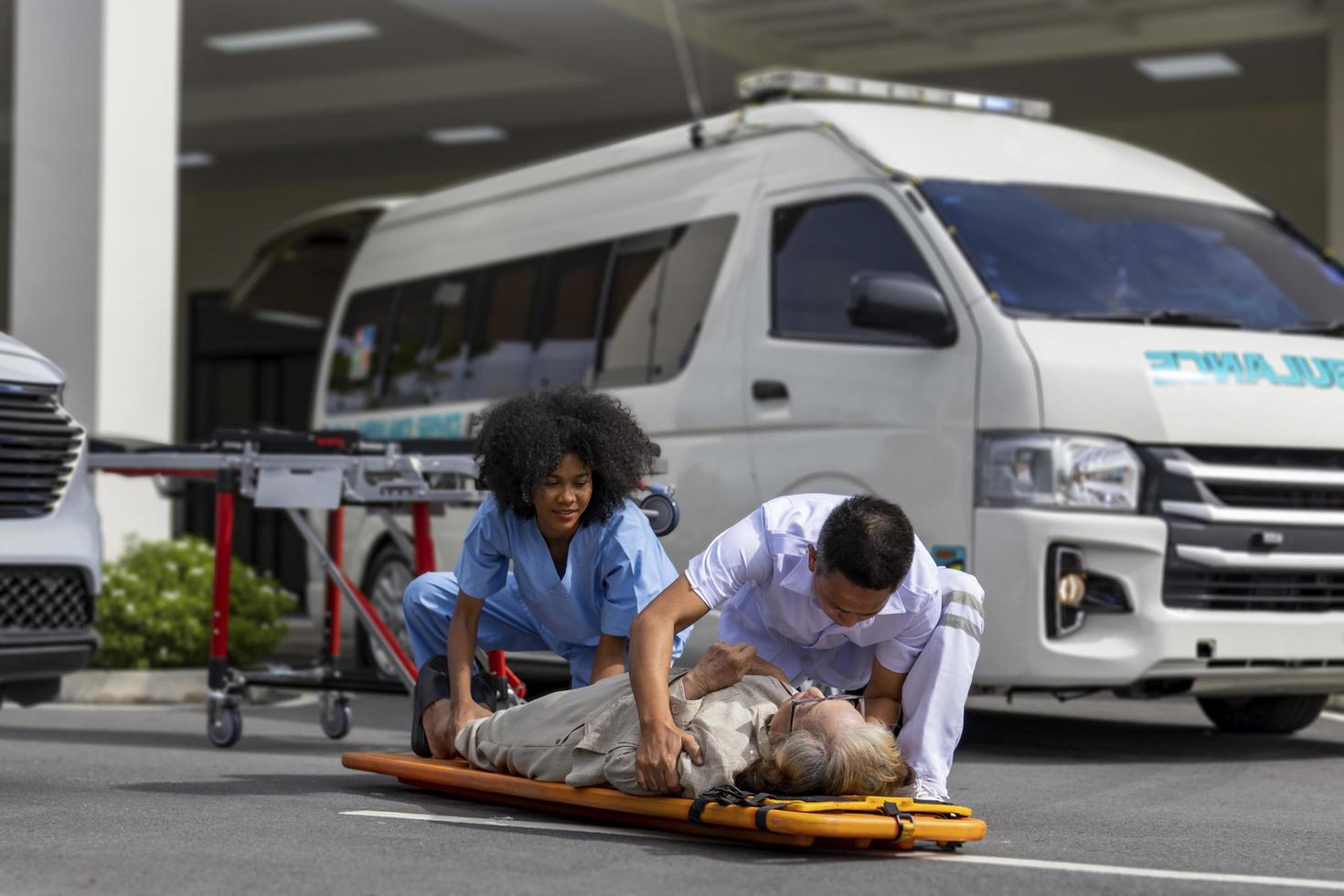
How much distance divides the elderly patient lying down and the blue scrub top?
1.20ft

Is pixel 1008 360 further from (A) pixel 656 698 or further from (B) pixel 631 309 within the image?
(A) pixel 656 698

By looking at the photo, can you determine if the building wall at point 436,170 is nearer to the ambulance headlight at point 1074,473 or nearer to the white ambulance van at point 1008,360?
the white ambulance van at point 1008,360

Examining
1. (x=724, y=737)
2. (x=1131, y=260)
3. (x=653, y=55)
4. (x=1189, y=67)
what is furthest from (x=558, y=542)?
(x=1189, y=67)

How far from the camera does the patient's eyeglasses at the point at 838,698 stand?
5.13 meters

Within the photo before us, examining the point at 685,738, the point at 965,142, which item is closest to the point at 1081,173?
the point at 965,142

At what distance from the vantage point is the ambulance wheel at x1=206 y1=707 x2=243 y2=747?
311 inches

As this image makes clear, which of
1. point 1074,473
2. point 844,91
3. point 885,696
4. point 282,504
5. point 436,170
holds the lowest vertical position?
point 885,696

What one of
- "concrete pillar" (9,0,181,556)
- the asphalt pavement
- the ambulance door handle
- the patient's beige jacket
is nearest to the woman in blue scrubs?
the patient's beige jacket

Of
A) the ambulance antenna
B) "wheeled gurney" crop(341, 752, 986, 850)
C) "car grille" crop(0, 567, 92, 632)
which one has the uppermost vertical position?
the ambulance antenna

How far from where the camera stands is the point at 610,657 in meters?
5.95

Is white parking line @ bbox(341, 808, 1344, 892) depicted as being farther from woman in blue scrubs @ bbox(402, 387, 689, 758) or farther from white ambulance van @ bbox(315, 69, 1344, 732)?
white ambulance van @ bbox(315, 69, 1344, 732)

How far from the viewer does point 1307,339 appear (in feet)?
26.7

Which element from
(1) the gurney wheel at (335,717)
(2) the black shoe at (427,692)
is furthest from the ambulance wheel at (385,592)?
(2) the black shoe at (427,692)

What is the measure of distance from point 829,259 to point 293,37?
9.77 m
